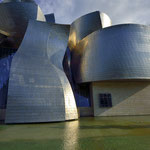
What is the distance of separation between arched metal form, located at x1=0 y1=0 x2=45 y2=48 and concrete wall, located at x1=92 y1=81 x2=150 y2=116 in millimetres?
11755

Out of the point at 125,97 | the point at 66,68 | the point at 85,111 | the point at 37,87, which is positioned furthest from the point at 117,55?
the point at 37,87

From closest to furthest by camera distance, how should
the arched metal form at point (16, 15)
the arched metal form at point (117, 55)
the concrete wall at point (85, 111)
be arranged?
the arched metal form at point (117, 55) < the arched metal form at point (16, 15) < the concrete wall at point (85, 111)

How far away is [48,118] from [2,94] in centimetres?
709

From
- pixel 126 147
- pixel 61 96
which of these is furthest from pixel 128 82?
pixel 126 147

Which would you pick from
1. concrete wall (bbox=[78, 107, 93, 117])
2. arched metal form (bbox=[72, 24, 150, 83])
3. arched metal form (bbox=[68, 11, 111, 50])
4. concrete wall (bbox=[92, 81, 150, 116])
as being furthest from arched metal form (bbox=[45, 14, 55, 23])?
concrete wall (bbox=[78, 107, 93, 117])

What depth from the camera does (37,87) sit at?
962 centimetres

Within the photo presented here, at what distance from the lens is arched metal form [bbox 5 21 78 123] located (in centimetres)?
869

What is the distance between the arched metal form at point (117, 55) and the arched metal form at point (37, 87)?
17.0 feet

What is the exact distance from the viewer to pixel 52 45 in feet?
42.0

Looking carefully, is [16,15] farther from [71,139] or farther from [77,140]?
[77,140]

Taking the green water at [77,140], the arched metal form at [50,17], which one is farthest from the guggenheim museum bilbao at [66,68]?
the arched metal form at [50,17]

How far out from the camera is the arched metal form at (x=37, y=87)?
869 centimetres

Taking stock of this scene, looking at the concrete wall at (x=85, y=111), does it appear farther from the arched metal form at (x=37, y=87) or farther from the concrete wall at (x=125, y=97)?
the arched metal form at (x=37, y=87)

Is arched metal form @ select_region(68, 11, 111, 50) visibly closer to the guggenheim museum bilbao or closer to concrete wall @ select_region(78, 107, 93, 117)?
the guggenheim museum bilbao
